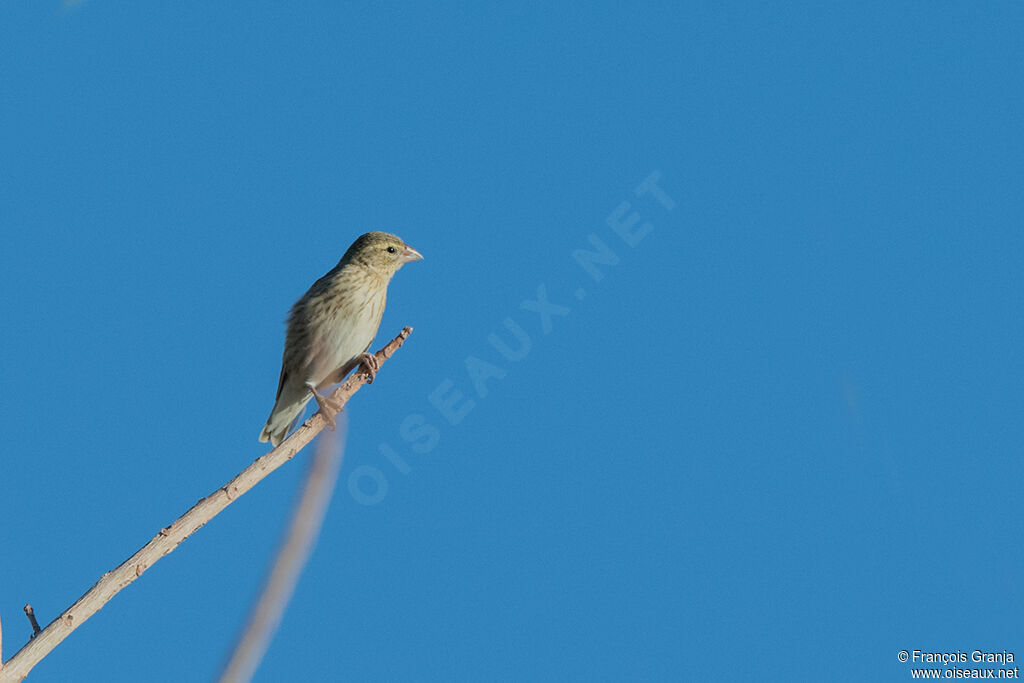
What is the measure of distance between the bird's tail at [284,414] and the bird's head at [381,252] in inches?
45.8

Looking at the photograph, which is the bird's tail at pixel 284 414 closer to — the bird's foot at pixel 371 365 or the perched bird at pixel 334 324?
the perched bird at pixel 334 324

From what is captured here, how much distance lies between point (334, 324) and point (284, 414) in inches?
35.0

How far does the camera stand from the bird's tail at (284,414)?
8.53m

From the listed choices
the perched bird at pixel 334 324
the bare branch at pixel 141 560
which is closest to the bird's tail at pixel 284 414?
the perched bird at pixel 334 324

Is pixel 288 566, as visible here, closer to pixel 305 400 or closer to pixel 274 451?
pixel 274 451

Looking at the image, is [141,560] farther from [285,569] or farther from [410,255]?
[410,255]

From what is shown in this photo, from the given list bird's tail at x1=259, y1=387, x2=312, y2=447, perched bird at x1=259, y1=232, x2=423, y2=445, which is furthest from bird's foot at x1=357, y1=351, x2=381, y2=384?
bird's tail at x1=259, y1=387, x2=312, y2=447

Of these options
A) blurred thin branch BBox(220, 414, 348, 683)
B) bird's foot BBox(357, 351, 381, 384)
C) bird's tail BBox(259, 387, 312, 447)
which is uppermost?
bird's tail BBox(259, 387, 312, 447)

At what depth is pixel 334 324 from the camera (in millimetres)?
8336

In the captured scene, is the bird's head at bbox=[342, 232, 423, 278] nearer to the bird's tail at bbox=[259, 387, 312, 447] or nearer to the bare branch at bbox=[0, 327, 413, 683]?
the bird's tail at bbox=[259, 387, 312, 447]

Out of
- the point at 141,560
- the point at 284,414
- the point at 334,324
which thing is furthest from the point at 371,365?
the point at 141,560

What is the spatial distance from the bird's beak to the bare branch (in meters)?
3.19

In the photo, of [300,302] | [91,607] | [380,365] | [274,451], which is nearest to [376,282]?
[300,302]

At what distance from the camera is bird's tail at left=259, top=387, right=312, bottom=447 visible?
8.53 m
